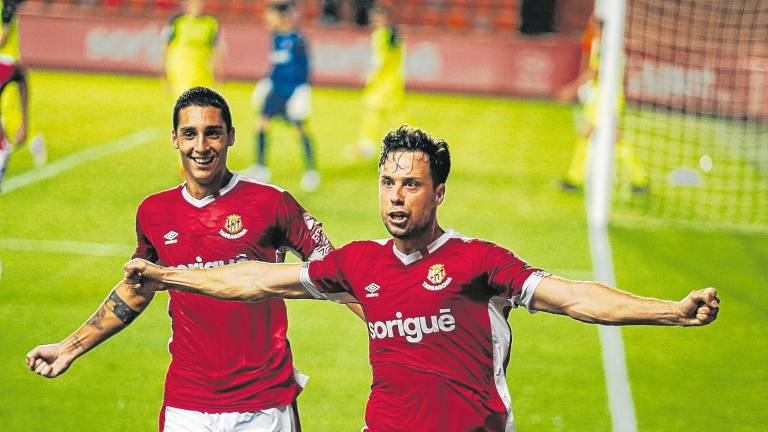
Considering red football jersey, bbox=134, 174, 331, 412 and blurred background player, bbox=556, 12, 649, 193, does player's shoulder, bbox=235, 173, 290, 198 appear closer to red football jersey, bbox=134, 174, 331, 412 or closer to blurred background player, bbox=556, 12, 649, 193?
red football jersey, bbox=134, 174, 331, 412

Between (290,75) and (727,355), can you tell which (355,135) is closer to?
(290,75)

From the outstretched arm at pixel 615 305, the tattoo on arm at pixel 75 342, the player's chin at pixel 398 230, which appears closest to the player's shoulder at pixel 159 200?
the tattoo on arm at pixel 75 342

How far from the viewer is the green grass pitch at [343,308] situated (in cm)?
818

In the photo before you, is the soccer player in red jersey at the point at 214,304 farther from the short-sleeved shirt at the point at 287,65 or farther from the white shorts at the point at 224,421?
the short-sleeved shirt at the point at 287,65

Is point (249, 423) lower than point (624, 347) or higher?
higher

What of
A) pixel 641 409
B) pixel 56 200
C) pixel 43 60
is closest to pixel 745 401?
pixel 641 409

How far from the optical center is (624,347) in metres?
9.78

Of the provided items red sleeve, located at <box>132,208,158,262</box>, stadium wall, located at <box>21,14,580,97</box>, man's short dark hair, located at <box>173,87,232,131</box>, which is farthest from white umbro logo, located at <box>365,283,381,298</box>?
stadium wall, located at <box>21,14,580,97</box>

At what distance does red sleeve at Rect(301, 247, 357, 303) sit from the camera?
4648 mm

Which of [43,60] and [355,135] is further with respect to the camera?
[43,60]

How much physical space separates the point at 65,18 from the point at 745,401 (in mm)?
22720

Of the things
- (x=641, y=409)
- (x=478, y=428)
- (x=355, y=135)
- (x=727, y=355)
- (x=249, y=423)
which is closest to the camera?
(x=478, y=428)

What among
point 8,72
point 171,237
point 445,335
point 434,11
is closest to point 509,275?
point 445,335

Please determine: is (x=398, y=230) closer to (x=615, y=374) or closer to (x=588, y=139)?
(x=615, y=374)
